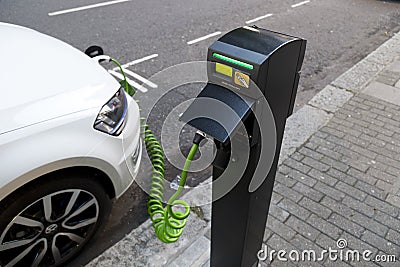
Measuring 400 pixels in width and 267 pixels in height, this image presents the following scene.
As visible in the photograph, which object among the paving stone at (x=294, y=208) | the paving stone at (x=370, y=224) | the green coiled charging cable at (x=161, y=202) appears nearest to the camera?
the green coiled charging cable at (x=161, y=202)

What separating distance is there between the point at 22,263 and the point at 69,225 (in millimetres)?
344

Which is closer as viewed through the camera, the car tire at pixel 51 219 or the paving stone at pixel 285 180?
the car tire at pixel 51 219

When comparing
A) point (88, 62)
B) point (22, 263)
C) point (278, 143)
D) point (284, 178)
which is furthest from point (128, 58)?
point (278, 143)

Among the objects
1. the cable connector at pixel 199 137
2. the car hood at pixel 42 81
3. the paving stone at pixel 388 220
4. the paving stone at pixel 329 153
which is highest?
the cable connector at pixel 199 137

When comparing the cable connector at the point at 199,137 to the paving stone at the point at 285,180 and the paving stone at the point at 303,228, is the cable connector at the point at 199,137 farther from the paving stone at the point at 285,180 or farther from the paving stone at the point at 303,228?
the paving stone at the point at 285,180

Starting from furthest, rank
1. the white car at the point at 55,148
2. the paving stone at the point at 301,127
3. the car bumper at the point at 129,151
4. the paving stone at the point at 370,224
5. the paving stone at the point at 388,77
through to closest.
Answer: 1. the paving stone at the point at 388,77
2. the paving stone at the point at 301,127
3. the paving stone at the point at 370,224
4. the car bumper at the point at 129,151
5. the white car at the point at 55,148

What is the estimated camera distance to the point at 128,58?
5301 millimetres

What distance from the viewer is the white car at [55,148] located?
1923 mm

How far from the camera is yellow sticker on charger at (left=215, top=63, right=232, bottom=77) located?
1.38 meters

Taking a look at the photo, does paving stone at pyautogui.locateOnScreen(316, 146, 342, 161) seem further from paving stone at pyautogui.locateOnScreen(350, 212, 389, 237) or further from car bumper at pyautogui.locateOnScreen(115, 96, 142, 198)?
car bumper at pyautogui.locateOnScreen(115, 96, 142, 198)

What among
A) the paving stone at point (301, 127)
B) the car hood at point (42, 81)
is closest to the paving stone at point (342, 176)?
the paving stone at point (301, 127)

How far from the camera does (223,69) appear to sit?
4.58 ft

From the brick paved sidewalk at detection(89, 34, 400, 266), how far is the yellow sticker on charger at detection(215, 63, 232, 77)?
4.70 ft

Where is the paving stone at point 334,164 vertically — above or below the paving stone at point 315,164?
below
